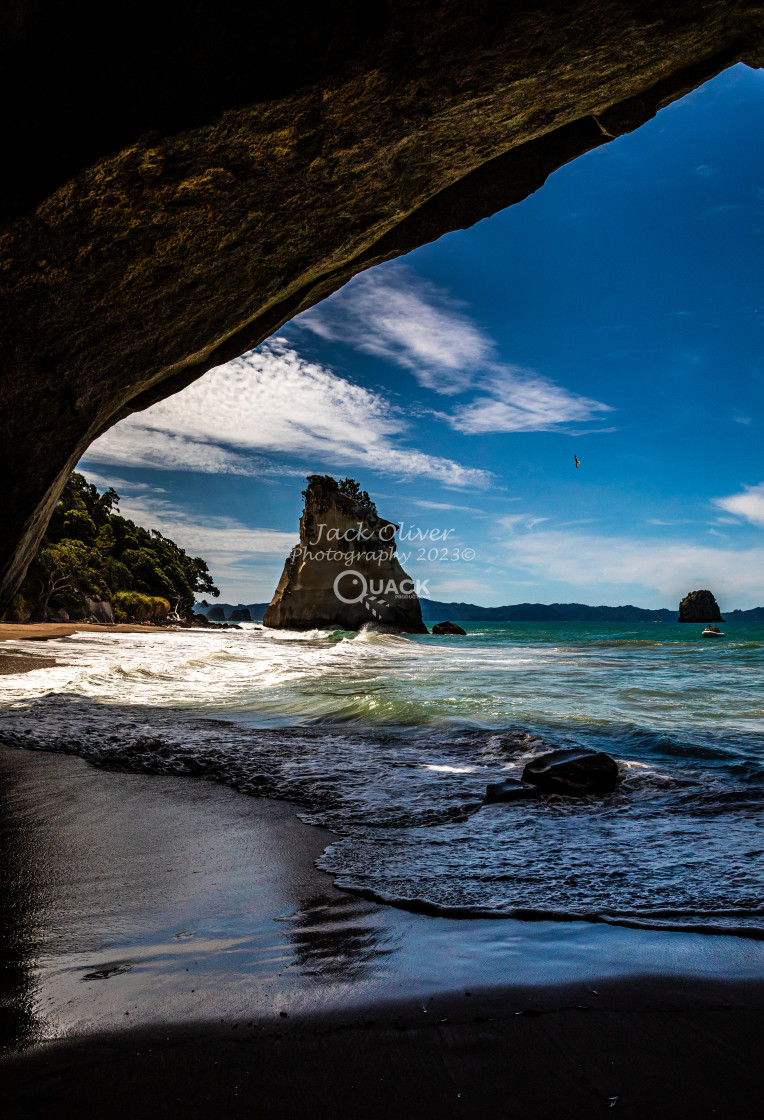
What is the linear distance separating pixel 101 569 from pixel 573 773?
5478 centimetres

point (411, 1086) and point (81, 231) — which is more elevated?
point (81, 231)

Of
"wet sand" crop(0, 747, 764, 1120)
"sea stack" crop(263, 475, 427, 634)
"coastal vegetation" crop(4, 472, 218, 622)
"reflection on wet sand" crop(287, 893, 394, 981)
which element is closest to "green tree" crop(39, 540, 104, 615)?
"coastal vegetation" crop(4, 472, 218, 622)

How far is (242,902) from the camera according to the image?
2.63 m

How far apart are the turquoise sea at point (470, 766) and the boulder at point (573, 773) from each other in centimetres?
16

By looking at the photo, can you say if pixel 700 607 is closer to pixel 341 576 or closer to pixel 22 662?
pixel 341 576

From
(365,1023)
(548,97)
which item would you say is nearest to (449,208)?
(548,97)

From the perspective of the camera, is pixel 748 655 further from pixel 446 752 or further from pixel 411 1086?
pixel 411 1086

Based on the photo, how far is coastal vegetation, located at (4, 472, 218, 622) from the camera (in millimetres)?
39906

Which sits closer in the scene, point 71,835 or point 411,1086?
point 411,1086

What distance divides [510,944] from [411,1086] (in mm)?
909

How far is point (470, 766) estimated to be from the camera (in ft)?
18.2

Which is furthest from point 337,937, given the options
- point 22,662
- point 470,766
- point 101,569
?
point 101,569

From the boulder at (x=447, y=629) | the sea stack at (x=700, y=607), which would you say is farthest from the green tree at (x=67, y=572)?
the sea stack at (x=700, y=607)

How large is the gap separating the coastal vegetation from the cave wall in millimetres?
29525
